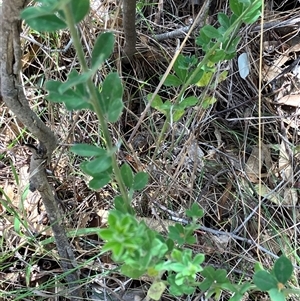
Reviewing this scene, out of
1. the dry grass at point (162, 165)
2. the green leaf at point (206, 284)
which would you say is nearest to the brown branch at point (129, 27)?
the dry grass at point (162, 165)

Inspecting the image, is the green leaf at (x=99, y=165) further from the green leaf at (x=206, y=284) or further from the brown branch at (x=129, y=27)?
the brown branch at (x=129, y=27)

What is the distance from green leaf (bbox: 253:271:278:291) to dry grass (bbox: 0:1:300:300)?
0.50m

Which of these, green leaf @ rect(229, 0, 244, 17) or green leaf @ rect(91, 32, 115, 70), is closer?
green leaf @ rect(91, 32, 115, 70)

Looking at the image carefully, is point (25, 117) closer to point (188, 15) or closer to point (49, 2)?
point (49, 2)

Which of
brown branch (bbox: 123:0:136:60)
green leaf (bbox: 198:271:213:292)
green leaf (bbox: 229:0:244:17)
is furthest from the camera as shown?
brown branch (bbox: 123:0:136:60)

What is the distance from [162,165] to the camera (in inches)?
52.9

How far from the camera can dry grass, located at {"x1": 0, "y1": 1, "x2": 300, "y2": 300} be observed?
1283mm

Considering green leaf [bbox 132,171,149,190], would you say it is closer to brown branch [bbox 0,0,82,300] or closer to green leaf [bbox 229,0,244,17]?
brown branch [bbox 0,0,82,300]

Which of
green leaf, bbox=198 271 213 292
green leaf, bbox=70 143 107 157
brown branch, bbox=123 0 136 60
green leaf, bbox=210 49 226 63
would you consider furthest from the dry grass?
green leaf, bbox=70 143 107 157

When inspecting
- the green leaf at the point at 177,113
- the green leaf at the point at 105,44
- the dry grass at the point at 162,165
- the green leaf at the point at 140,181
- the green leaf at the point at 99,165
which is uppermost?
the green leaf at the point at 105,44

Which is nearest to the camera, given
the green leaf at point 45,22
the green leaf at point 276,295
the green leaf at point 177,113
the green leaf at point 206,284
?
the green leaf at point 45,22

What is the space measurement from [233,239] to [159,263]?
24.3 inches

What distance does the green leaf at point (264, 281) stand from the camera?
75 centimetres

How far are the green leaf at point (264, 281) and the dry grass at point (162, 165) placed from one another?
1.63 feet
